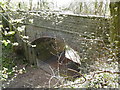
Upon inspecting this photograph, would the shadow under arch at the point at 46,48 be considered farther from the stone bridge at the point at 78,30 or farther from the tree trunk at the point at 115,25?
the tree trunk at the point at 115,25

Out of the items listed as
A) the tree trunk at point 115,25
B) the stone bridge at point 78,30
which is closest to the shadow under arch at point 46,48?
the stone bridge at point 78,30

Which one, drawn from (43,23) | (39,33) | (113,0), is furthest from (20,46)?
(113,0)

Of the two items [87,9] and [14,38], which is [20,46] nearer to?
[14,38]

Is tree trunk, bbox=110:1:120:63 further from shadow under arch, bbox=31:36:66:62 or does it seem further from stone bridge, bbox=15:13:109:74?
shadow under arch, bbox=31:36:66:62

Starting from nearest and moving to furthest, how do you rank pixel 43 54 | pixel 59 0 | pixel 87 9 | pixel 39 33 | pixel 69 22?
pixel 69 22 < pixel 87 9 < pixel 59 0 < pixel 39 33 < pixel 43 54

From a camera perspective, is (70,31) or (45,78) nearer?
(70,31)

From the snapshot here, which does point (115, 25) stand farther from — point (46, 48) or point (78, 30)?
point (46, 48)

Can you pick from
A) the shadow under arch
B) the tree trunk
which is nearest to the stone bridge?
the tree trunk

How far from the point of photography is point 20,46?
8.15 m

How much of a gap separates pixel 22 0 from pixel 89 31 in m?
4.22

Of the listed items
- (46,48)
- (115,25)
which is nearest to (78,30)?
(115,25)

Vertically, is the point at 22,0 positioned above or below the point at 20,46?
above

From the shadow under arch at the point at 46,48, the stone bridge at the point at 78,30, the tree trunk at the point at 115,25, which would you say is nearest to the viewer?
the tree trunk at the point at 115,25

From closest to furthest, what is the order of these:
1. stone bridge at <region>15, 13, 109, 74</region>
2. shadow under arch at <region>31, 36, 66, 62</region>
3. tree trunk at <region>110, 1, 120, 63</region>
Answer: tree trunk at <region>110, 1, 120, 63</region>
stone bridge at <region>15, 13, 109, 74</region>
shadow under arch at <region>31, 36, 66, 62</region>
